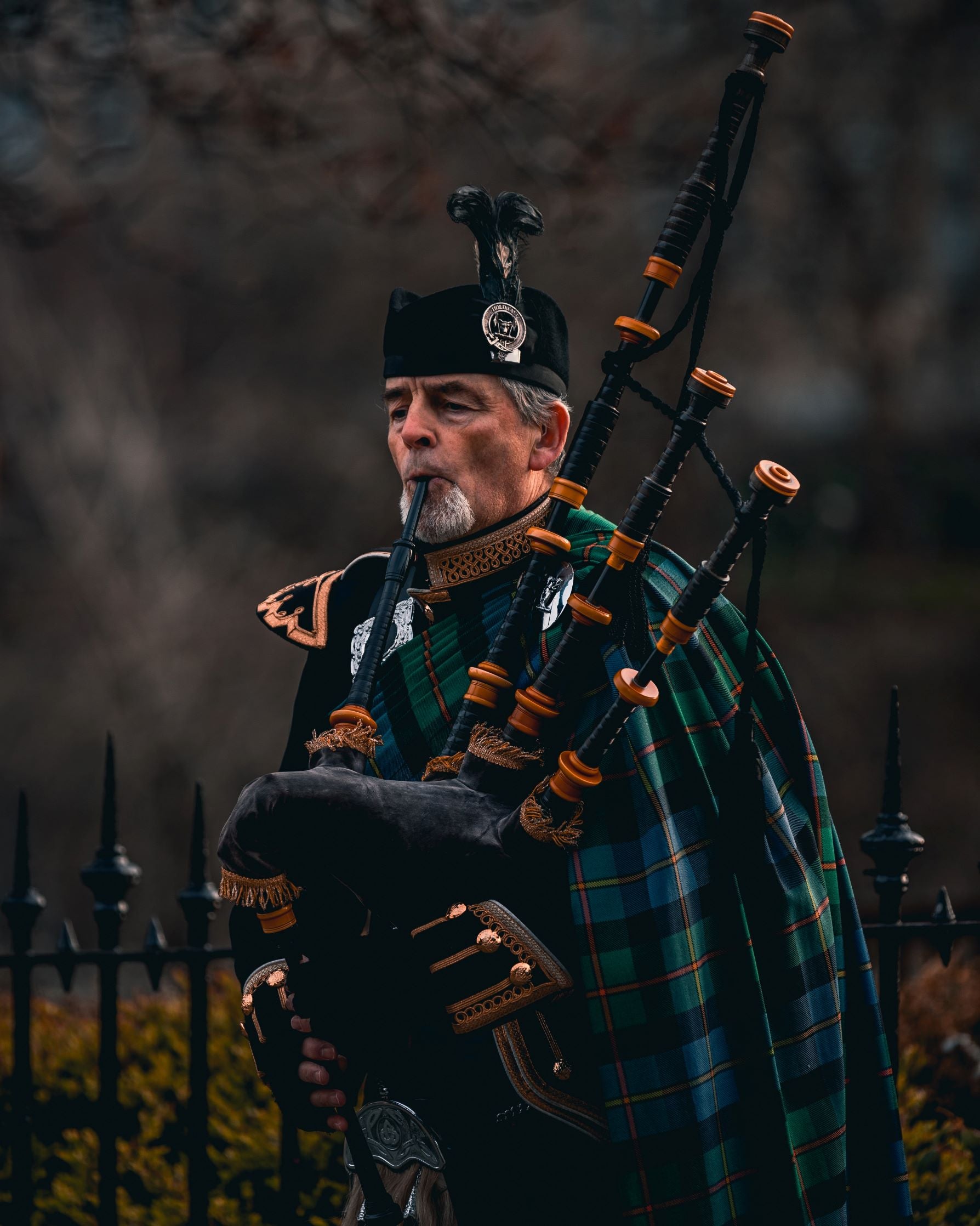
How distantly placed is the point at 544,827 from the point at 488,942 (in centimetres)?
21

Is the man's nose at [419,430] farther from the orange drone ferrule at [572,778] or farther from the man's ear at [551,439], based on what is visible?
the orange drone ferrule at [572,778]

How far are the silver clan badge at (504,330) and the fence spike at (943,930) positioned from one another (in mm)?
1744

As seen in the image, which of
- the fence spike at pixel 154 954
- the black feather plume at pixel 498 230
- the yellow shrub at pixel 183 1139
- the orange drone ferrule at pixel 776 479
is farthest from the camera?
the yellow shrub at pixel 183 1139

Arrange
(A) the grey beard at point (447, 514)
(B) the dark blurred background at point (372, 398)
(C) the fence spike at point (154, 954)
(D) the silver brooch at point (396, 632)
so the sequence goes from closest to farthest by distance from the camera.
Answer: (A) the grey beard at point (447, 514) → (D) the silver brooch at point (396, 632) → (C) the fence spike at point (154, 954) → (B) the dark blurred background at point (372, 398)

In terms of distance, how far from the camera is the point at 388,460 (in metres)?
8.73

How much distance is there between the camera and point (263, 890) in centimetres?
212

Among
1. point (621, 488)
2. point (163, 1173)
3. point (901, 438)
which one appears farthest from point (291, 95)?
point (901, 438)

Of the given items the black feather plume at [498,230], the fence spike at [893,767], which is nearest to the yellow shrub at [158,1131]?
the fence spike at [893,767]

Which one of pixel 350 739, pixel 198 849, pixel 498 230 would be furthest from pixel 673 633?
pixel 198 849

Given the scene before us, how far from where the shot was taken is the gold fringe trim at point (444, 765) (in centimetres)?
220

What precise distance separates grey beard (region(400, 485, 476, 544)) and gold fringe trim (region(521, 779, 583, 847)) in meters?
0.59

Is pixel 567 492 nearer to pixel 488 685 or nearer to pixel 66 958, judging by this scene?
pixel 488 685

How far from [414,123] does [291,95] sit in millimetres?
1261

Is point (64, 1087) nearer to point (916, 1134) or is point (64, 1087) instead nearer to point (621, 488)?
point (916, 1134)
